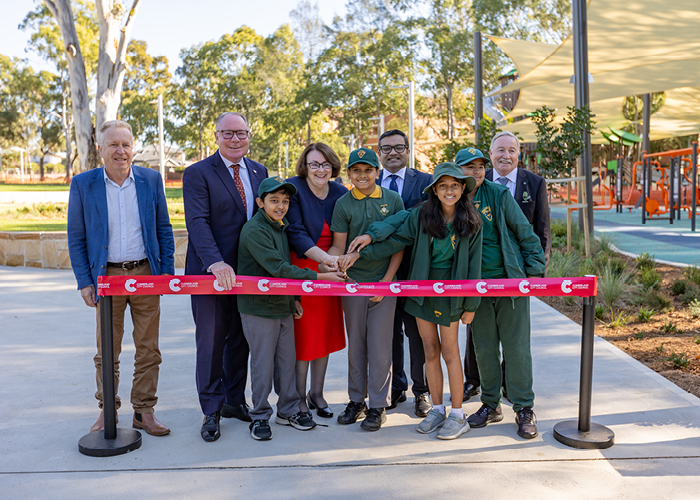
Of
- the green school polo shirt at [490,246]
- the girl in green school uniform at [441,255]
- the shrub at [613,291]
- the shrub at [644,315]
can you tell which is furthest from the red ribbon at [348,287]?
the shrub at [613,291]

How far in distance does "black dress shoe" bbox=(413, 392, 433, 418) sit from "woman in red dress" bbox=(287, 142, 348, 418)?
2.12ft

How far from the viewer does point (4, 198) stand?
25219 millimetres

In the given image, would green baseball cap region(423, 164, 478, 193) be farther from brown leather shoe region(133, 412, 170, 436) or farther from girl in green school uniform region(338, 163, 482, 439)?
brown leather shoe region(133, 412, 170, 436)

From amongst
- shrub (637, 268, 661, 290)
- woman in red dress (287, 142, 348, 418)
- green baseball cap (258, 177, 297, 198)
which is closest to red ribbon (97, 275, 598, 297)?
woman in red dress (287, 142, 348, 418)

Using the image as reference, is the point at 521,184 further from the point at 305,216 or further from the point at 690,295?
the point at 690,295

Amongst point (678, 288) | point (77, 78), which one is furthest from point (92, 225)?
point (77, 78)

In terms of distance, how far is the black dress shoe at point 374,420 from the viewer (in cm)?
418

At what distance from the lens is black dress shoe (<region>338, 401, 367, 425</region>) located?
4.34 metres

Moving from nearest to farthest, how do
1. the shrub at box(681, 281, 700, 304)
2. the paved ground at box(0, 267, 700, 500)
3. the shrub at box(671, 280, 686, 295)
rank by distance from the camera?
the paved ground at box(0, 267, 700, 500) < the shrub at box(681, 281, 700, 304) < the shrub at box(671, 280, 686, 295)

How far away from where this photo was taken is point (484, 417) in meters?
4.27

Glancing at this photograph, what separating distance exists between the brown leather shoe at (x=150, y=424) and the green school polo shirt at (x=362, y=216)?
1.67 meters

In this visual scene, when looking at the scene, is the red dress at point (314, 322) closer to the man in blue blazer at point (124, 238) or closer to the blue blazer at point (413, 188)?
the blue blazer at point (413, 188)

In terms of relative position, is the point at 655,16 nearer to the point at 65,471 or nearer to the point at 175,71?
the point at 65,471

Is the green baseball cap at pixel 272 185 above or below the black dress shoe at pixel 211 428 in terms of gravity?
above
